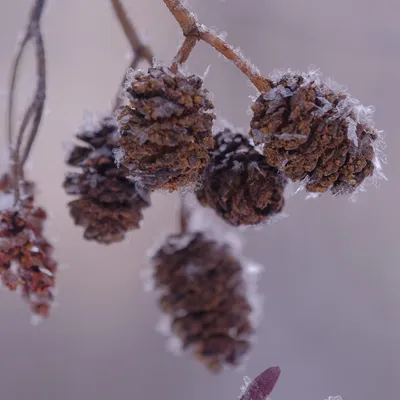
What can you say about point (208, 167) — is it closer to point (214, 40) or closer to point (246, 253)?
point (214, 40)

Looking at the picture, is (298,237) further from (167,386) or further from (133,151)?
(133,151)

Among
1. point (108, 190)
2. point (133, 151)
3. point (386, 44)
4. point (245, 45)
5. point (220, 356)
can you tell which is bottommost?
point (220, 356)

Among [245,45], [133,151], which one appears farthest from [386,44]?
[133,151]

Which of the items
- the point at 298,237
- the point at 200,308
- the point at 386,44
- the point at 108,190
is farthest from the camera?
the point at 298,237

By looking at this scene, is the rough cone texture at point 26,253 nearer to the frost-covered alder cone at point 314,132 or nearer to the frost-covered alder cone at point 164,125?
the frost-covered alder cone at point 164,125

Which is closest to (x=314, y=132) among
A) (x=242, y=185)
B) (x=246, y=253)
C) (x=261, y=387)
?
(x=242, y=185)
